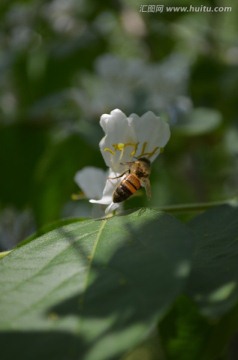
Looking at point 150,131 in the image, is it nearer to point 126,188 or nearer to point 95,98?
point 126,188

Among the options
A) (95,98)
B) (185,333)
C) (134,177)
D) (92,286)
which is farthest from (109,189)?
(95,98)

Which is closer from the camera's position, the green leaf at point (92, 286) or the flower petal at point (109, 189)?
the green leaf at point (92, 286)

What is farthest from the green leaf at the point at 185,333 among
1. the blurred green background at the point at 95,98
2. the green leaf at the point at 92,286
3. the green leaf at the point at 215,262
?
the blurred green background at the point at 95,98

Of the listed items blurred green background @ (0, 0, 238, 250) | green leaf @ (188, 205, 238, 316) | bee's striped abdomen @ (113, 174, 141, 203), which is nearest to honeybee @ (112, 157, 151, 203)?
bee's striped abdomen @ (113, 174, 141, 203)

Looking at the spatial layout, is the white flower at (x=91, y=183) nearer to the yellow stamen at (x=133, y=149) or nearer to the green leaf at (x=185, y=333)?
the yellow stamen at (x=133, y=149)

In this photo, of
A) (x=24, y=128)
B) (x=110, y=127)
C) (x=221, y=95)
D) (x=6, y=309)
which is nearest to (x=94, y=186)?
(x=110, y=127)

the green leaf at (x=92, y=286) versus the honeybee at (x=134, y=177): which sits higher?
the green leaf at (x=92, y=286)

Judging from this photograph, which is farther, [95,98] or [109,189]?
[95,98]
